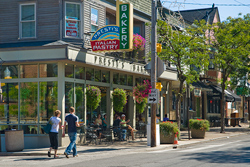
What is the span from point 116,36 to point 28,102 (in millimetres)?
5442

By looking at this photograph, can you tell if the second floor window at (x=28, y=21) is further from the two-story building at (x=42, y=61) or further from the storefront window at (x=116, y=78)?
the storefront window at (x=116, y=78)

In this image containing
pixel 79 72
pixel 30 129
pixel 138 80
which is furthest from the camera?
pixel 138 80

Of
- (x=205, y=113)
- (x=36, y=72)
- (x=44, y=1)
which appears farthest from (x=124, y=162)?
(x=205, y=113)

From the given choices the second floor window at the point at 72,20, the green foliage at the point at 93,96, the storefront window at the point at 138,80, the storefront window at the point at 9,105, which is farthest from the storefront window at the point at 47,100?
the storefront window at the point at 138,80

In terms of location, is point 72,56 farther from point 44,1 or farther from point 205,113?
point 205,113

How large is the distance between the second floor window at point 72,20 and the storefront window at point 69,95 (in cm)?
253

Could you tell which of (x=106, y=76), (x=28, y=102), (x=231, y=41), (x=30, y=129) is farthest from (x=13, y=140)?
(x=231, y=41)

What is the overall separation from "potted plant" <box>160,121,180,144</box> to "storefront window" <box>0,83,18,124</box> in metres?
7.32

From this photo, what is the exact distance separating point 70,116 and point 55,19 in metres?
6.38

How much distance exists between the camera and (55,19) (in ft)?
62.3

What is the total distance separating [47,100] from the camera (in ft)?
61.5

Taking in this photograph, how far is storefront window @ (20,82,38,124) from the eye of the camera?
1888 centimetres

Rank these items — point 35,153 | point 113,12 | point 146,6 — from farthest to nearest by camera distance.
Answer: point 146,6 → point 113,12 → point 35,153

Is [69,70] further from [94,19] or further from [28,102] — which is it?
[94,19]
